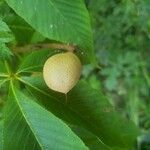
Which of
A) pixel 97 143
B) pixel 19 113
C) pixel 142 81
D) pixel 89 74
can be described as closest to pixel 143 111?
pixel 142 81

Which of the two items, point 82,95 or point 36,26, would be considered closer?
point 36,26

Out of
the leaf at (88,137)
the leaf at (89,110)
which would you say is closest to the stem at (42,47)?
the leaf at (89,110)

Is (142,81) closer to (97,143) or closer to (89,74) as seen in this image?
(89,74)

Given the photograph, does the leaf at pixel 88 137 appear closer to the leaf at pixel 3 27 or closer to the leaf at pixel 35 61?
the leaf at pixel 35 61

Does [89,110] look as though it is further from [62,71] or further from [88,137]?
[62,71]

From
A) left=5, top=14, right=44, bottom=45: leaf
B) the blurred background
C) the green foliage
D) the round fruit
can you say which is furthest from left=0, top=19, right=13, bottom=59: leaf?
the blurred background

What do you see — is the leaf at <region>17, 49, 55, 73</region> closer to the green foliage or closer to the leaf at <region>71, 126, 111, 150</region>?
the green foliage
